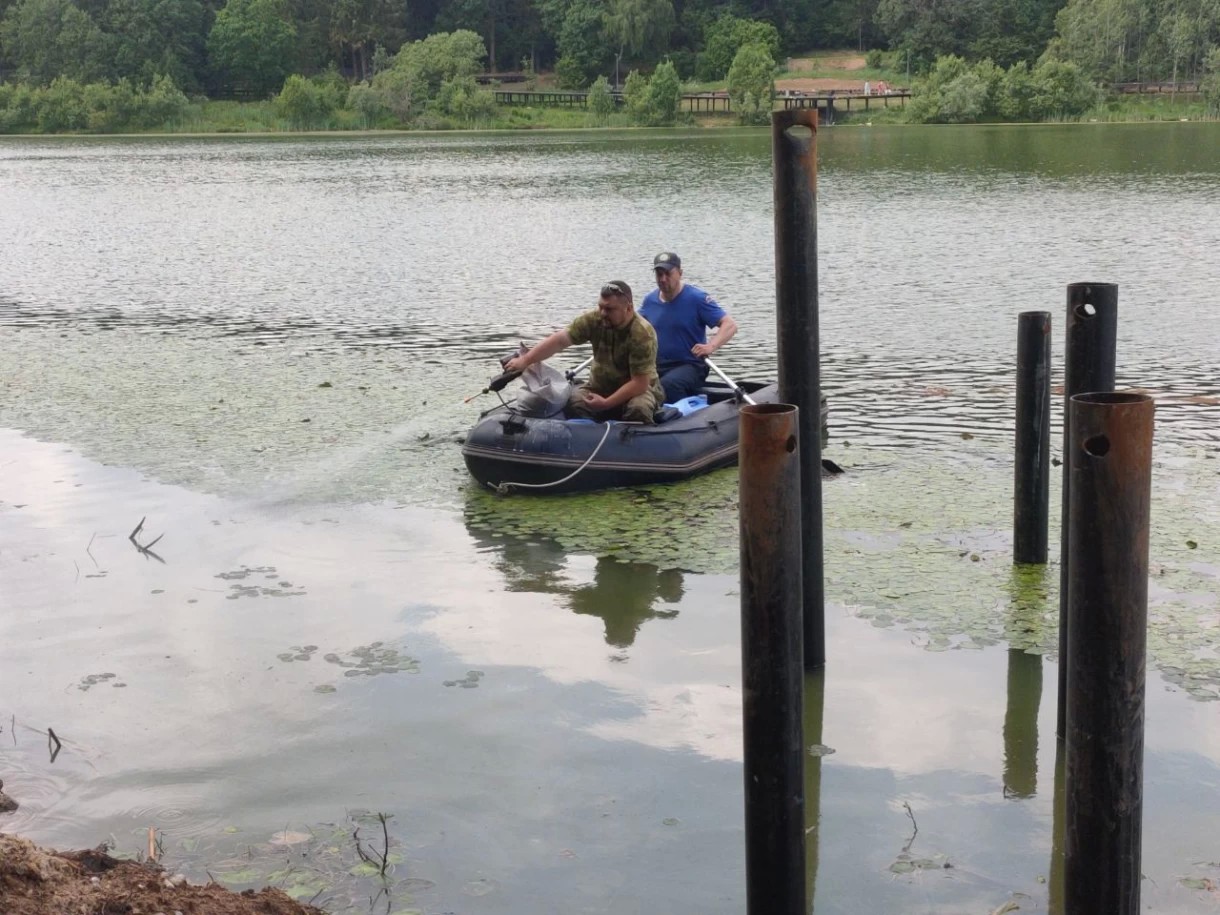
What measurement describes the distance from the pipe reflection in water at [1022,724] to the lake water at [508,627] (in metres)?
0.02

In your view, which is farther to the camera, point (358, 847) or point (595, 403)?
point (595, 403)

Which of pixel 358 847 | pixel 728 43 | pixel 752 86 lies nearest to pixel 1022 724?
pixel 358 847

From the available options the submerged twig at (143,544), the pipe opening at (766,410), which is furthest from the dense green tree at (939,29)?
the pipe opening at (766,410)

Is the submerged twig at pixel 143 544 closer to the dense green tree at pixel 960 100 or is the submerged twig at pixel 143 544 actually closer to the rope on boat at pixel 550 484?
the rope on boat at pixel 550 484

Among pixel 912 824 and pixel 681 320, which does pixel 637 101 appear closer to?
pixel 681 320

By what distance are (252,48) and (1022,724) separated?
98.1 metres

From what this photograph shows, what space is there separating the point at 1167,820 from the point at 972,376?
839 centimetres

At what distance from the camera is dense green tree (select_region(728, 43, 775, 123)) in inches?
3093

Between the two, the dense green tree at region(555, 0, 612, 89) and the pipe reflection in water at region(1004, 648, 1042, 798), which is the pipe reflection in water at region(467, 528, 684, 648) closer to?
the pipe reflection in water at region(1004, 648, 1042, 798)

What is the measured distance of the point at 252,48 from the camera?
96.6 metres

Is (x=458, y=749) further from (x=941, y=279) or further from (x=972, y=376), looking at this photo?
(x=941, y=279)

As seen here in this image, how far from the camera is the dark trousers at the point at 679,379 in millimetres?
9617

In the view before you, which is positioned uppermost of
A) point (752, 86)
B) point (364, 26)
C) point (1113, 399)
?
point (364, 26)

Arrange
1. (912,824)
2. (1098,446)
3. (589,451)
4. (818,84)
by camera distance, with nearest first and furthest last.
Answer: (1098,446) < (912,824) < (589,451) < (818,84)
